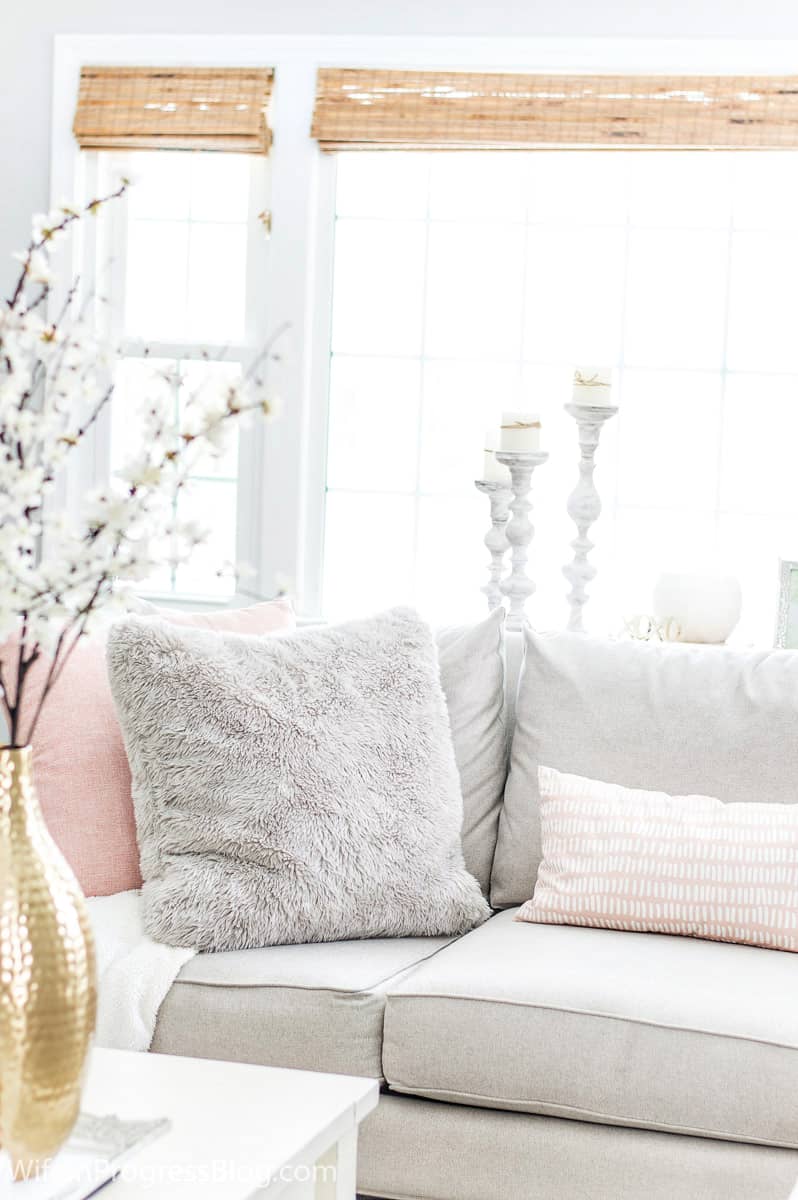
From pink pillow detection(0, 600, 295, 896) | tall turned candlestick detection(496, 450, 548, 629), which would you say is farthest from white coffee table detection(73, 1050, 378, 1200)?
tall turned candlestick detection(496, 450, 548, 629)

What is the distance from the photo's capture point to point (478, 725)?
8.45ft

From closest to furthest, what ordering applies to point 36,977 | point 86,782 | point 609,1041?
point 36,977, point 609,1041, point 86,782

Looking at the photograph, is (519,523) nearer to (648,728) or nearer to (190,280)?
(648,728)

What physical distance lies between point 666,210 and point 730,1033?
2666mm

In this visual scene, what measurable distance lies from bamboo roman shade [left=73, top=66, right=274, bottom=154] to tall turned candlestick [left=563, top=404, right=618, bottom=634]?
1.39 m

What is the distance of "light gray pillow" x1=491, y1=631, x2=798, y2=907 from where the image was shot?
2.43 m

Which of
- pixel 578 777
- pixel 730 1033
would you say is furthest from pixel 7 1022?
pixel 578 777

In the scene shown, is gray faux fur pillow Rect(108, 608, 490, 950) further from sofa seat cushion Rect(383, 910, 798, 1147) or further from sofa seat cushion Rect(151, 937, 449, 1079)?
sofa seat cushion Rect(383, 910, 798, 1147)

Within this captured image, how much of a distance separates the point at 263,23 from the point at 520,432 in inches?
64.1

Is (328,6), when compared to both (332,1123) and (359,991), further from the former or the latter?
(332,1123)

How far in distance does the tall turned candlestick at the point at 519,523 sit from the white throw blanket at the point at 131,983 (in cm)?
128

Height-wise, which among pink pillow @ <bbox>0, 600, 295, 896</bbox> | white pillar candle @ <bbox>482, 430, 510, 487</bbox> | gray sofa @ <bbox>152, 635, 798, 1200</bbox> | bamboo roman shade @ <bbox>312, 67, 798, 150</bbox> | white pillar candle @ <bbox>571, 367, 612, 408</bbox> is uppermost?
bamboo roman shade @ <bbox>312, 67, 798, 150</bbox>

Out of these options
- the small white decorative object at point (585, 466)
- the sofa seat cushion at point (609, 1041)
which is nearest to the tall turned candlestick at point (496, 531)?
the small white decorative object at point (585, 466)

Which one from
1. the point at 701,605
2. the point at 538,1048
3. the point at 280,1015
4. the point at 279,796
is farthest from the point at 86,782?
the point at 701,605
